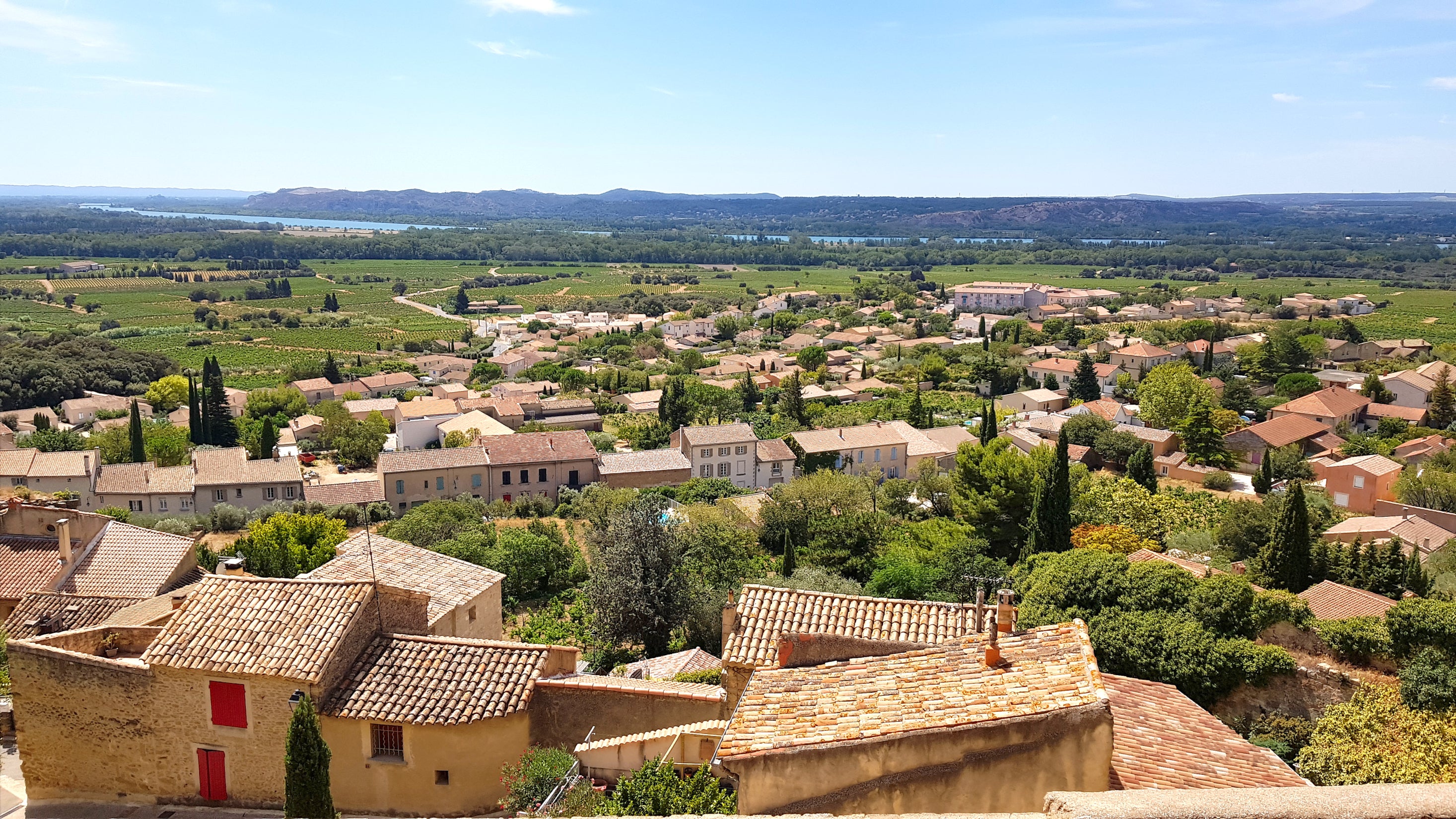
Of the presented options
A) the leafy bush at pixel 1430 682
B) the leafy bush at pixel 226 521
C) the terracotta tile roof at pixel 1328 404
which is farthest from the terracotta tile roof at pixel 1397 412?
Answer: the leafy bush at pixel 226 521

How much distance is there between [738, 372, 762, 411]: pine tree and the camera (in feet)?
227

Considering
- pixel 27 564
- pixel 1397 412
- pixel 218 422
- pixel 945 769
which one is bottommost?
pixel 218 422

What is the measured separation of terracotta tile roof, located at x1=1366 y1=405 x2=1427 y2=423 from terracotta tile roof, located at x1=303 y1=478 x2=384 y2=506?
54589 mm

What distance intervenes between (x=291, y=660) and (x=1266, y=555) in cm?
2646

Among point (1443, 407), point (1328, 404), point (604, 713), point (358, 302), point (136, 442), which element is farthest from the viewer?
point (358, 302)

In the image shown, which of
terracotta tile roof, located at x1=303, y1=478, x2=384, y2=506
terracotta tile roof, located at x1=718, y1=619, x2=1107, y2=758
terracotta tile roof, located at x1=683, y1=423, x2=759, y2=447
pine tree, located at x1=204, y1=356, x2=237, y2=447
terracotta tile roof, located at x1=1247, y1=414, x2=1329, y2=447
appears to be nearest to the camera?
terracotta tile roof, located at x1=718, y1=619, x2=1107, y2=758

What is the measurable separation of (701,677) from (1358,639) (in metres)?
11.9

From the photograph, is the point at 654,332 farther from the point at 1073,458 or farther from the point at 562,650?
the point at 562,650

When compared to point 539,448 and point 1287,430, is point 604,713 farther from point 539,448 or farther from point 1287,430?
point 1287,430

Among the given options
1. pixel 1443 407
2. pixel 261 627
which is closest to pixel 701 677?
pixel 261 627

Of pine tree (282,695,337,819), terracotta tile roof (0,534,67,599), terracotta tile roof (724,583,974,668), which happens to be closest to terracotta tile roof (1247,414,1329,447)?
terracotta tile roof (724,583,974,668)

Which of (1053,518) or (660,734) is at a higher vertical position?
(660,734)

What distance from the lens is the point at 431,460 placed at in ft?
152

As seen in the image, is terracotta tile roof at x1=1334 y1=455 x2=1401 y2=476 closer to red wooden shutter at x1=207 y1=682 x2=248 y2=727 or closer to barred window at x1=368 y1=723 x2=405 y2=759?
barred window at x1=368 y1=723 x2=405 y2=759
